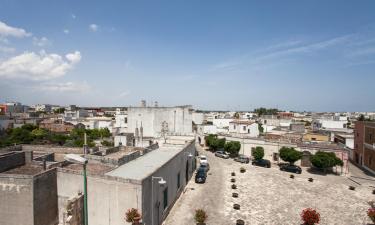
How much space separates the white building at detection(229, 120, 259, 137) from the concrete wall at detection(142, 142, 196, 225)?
33.6 metres

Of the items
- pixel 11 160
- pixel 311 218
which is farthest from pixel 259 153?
pixel 11 160

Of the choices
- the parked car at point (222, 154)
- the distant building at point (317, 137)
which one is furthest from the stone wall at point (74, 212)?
the distant building at point (317, 137)

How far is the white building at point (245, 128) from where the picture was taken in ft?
197

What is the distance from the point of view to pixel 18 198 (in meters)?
16.8

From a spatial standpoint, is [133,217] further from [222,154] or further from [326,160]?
[222,154]

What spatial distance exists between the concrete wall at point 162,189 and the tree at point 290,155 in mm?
18520

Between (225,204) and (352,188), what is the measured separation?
54.4ft

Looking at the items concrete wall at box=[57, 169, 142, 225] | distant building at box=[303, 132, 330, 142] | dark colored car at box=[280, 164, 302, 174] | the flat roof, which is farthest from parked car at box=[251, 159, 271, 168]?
concrete wall at box=[57, 169, 142, 225]

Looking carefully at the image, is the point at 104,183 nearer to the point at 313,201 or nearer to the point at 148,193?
the point at 148,193

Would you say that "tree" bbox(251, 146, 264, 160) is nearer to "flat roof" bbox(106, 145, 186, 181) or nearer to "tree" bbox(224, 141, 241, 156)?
"tree" bbox(224, 141, 241, 156)

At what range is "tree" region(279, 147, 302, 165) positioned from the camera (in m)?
40.0

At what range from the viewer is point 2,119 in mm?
72500

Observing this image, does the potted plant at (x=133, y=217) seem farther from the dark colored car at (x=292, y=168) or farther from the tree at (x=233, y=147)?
the tree at (x=233, y=147)

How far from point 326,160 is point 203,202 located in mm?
21853
